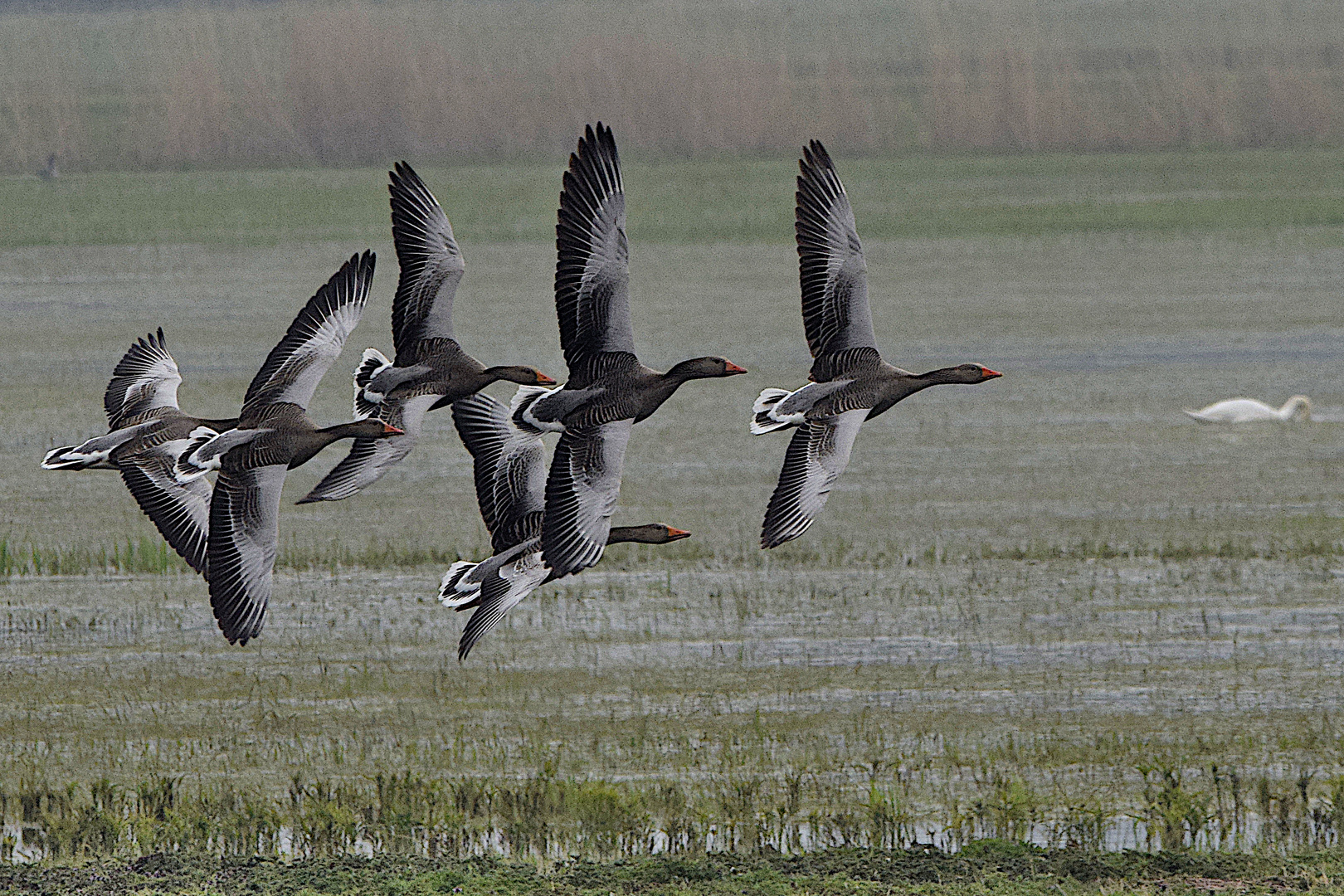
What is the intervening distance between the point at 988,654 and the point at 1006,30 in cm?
10549

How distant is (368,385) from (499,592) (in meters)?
0.92

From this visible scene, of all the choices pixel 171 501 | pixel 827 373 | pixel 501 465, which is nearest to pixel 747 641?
pixel 171 501

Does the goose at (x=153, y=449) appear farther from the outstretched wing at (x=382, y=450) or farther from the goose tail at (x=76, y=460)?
the outstretched wing at (x=382, y=450)

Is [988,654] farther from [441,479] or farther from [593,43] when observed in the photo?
[593,43]

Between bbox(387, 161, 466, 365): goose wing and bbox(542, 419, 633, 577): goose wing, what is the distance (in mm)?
859

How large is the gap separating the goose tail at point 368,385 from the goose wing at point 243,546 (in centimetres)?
34

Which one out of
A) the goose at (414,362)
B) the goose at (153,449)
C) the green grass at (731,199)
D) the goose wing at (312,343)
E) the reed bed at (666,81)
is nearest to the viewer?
the goose at (414,362)

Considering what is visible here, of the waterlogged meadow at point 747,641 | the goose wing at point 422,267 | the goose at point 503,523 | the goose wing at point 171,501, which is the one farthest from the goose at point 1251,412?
the goose wing at point 422,267

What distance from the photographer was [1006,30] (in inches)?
4911

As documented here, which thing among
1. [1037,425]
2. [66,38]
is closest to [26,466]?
[1037,425]

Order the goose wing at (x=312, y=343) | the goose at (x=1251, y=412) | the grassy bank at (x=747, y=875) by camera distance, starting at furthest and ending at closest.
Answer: the goose at (x=1251, y=412)
the grassy bank at (x=747, y=875)
the goose wing at (x=312, y=343)

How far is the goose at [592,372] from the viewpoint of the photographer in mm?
7668

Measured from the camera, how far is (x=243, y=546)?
820 cm

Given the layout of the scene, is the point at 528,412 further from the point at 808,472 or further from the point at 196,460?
the point at 196,460
